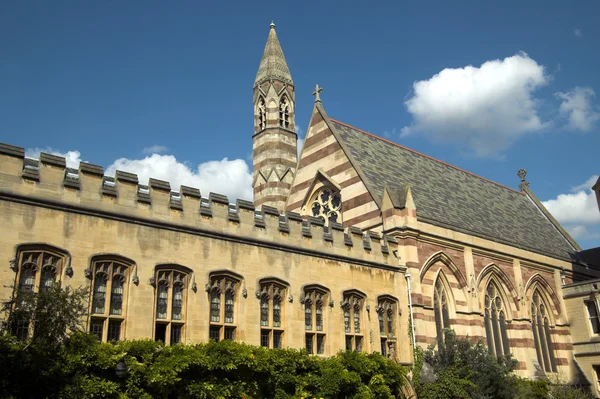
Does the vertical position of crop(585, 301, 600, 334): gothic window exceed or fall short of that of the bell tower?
it falls short

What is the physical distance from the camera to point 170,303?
53.6ft

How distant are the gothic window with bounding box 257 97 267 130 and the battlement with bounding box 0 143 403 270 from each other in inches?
600

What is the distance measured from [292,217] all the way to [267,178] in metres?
14.4

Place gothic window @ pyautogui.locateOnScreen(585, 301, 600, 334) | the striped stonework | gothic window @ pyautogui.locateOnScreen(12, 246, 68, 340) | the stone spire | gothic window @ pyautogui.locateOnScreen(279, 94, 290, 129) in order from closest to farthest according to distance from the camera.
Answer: gothic window @ pyautogui.locateOnScreen(12, 246, 68, 340), the striped stonework, gothic window @ pyautogui.locateOnScreen(585, 301, 600, 334), gothic window @ pyautogui.locateOnScreen(279, 94, 290, 129), the stone spire

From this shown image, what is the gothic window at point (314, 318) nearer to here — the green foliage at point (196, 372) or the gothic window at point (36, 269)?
the green foliage at point (196, 372)

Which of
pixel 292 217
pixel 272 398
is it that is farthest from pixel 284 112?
pixel 272 398

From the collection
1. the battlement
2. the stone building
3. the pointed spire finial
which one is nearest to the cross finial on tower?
the stone building

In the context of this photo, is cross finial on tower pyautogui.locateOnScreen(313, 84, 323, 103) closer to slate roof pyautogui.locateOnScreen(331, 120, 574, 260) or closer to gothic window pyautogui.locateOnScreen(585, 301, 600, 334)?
slate roof pyautogui.locateOnScreen(331, 120, 574, 260)

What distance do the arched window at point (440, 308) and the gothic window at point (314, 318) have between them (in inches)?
234

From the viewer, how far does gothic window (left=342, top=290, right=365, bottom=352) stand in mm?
20734

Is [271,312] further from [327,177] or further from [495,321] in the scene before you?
[495,321]

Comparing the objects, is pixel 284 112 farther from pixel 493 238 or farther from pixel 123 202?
pixel 123 202

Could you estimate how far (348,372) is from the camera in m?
18.2

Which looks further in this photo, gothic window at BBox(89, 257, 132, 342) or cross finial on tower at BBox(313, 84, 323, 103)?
cross finial on tower at BBox(313, 84, 323, 103)
